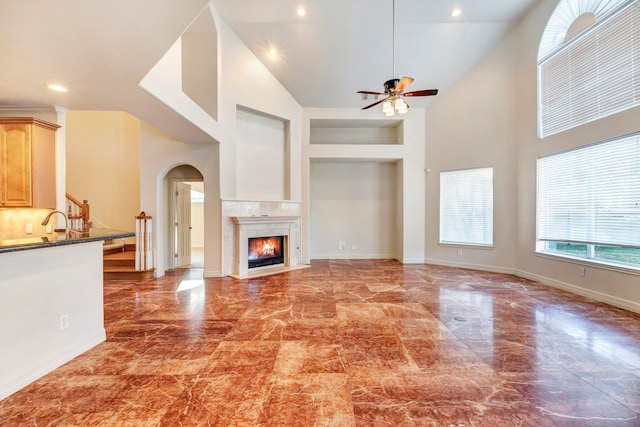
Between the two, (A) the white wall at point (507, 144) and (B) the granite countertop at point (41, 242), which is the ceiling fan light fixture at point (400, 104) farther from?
(B) the granite countertop at point (41, 242)

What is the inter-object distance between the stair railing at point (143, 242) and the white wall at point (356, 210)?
384 centimetres

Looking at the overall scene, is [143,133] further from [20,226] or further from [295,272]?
[295,272]

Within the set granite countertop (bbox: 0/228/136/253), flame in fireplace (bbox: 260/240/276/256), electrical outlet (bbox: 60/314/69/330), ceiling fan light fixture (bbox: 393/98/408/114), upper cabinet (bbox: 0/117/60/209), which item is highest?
ceiling fan light fixture (bbox: 393/98/408/114)

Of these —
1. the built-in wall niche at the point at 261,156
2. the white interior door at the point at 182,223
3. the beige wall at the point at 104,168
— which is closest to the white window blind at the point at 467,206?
the built-in wall niche at the point at 261,156

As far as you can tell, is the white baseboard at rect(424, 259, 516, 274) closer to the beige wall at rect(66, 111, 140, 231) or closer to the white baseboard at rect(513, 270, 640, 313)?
the white baseboard at rect(513, 270, 640, 313)

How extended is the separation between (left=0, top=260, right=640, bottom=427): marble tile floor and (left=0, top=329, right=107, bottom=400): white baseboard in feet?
0.20

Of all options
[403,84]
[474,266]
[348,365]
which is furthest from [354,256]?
[348,365]

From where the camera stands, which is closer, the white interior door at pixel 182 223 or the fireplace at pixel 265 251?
the fireplace at pixel 265 251

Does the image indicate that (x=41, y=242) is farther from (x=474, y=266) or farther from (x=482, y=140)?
(x=482, y=140)

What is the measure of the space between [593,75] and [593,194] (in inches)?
70.9

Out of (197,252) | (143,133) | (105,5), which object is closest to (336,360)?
(105,5)

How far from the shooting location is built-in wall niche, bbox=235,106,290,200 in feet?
18.8

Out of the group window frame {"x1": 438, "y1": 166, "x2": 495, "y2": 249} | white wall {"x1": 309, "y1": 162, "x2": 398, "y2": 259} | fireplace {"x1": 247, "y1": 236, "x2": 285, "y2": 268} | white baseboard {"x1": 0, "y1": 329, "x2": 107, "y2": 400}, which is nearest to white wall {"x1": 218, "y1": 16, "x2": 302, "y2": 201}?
fireplace {"x1": 247, "y1": 236, "x2": 285, "y2": 268}

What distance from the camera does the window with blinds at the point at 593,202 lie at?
3.57 metres
